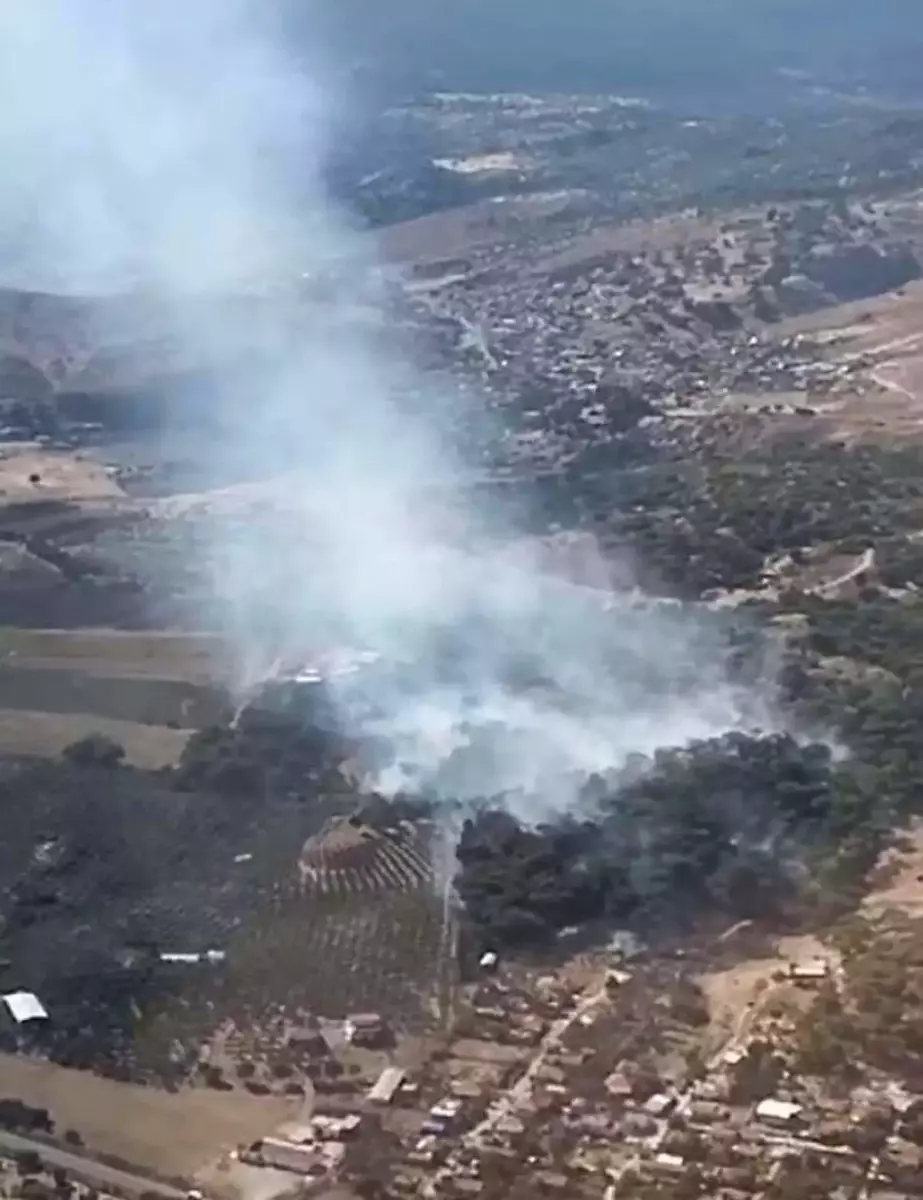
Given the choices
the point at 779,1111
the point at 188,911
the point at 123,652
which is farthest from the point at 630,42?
the point at 779,1111

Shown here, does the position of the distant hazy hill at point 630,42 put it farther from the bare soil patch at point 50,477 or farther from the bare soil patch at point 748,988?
the bare soil patch at point 748,988

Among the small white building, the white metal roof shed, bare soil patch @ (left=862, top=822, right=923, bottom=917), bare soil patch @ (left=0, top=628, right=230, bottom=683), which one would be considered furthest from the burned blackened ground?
bare soil patch @ (left=862, top=822, right=923, bottom=917)

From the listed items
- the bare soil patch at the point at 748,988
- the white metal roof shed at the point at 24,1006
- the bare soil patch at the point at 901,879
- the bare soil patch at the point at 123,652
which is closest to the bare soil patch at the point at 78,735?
the bare soil patch at the point at 123,652

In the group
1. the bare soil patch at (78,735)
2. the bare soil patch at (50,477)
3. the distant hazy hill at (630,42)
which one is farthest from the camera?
the distant hazy hill at (630,42)

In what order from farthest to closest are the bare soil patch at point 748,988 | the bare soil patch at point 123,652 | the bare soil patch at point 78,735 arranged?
the bare soil patch at point 123,652, the bare soil patch at point 78,735, the bare soil patch at point 748,988

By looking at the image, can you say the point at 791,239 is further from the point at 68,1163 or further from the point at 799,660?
the point at 68,1163

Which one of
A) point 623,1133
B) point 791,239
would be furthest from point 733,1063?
point 791,239

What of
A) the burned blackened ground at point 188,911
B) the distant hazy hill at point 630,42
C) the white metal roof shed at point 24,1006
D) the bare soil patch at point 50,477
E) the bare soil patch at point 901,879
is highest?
the distant hazy hill at point 630,42
